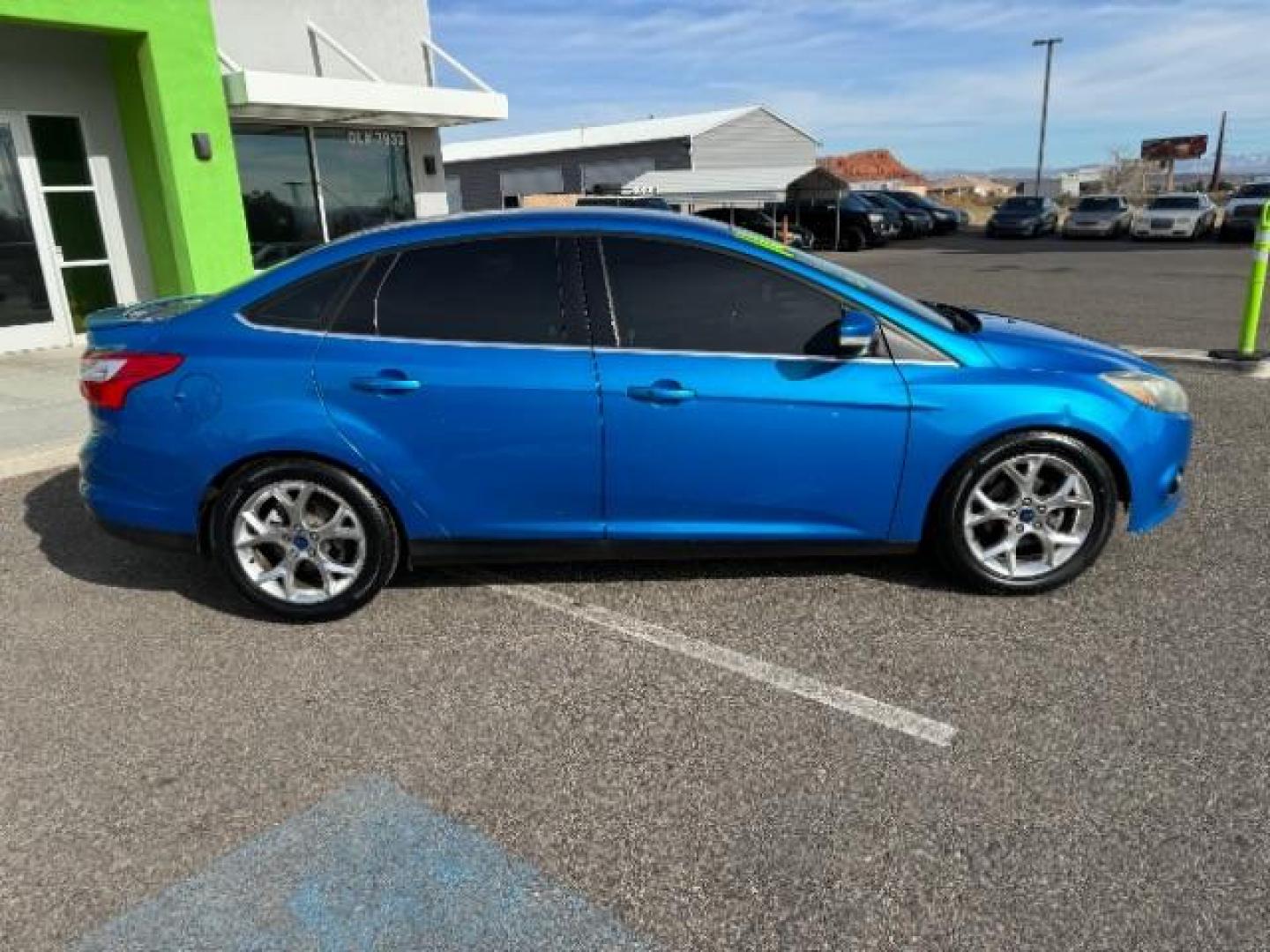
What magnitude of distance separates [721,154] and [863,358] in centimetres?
4167

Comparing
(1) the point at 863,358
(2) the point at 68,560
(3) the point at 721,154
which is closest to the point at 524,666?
(1) the point at 863,358

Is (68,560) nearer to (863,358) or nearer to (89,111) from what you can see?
(863,358)

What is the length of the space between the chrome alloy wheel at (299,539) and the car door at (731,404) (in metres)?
1.05

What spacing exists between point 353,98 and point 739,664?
9.96 m

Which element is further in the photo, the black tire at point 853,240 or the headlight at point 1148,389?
the black tire at point 853,240

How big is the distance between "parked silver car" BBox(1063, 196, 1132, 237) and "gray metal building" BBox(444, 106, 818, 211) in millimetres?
16804

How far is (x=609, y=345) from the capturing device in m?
3.50

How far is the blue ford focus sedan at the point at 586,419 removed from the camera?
3479 millimetres

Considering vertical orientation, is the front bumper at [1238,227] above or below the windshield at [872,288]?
below

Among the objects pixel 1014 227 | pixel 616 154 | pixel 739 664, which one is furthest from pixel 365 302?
pixel 616 154

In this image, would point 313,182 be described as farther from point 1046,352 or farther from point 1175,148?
point 1175,148

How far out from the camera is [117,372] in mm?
3590

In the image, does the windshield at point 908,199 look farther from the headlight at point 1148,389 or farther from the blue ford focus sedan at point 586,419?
the blue ford focus sedan at point 586,419

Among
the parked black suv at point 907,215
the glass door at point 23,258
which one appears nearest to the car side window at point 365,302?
the glass door at point 23,258
